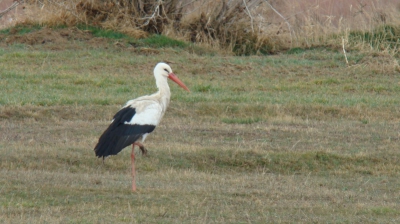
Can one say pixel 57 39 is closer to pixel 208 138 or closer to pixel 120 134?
pixel 208 138

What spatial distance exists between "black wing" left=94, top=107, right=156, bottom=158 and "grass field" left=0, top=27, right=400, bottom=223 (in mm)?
385

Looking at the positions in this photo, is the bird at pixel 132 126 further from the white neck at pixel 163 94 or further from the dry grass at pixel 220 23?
the dry grass at pixel 220 23

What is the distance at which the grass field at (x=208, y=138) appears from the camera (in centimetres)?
709

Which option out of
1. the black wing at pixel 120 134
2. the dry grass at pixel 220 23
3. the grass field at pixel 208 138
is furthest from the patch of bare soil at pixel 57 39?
the black wing at pixel 120 134

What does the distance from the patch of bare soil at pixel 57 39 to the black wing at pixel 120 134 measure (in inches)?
369

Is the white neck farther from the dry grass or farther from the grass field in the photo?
the dry grass

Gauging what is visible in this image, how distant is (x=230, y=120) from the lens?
475 inches

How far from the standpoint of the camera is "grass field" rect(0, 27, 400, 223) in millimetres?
7094

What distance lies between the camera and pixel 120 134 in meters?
7.88

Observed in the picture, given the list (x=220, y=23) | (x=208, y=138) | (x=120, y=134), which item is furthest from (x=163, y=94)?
(x=220, y=23)

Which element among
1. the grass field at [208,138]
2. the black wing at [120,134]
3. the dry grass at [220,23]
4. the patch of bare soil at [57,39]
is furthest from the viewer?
the dry grass at [220,23]

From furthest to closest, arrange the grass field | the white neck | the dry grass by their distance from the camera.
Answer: the dry grass
the white neck
the grass field

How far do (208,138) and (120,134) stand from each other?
2983 millimetres

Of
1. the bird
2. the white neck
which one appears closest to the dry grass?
the white neck
